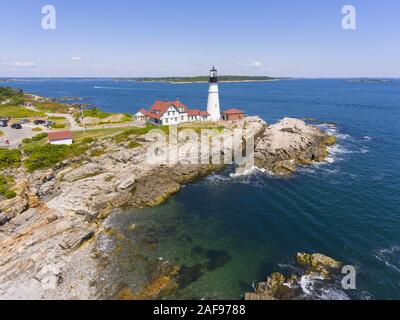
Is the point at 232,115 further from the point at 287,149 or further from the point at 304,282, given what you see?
the point at 304,282

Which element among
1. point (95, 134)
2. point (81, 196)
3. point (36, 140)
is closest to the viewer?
point (81, 196)

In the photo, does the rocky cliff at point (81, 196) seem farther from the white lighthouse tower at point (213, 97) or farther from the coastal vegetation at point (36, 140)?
the coastal vegetation at point (36, 140)

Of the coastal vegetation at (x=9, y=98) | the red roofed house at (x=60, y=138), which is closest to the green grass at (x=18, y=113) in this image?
the coastal vegetation at (x=9, y=98)

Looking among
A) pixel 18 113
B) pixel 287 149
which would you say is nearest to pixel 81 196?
pixel 287 149

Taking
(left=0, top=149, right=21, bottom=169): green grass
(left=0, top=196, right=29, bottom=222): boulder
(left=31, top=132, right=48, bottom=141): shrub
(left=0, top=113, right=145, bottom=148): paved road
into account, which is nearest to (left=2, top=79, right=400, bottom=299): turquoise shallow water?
(left=0, top=196, right=29, bottom=222): boulder

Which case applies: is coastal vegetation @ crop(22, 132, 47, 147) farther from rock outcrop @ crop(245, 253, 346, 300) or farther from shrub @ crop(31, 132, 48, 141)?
rock outcrop @ crop(245, 253, 346, 300)
